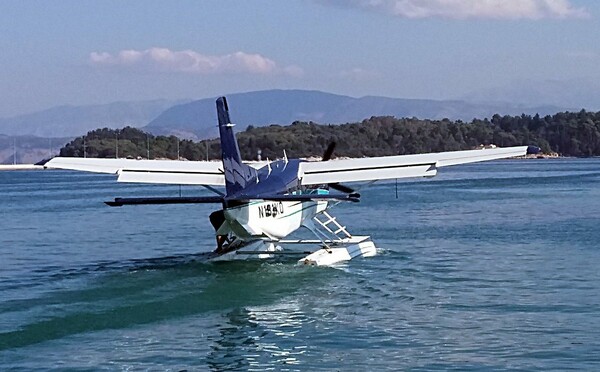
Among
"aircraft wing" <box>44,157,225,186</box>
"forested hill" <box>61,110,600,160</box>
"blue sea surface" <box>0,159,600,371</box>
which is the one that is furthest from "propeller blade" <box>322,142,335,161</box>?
"forested hill" <box>61,110,600,160</box>

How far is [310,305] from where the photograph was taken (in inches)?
720

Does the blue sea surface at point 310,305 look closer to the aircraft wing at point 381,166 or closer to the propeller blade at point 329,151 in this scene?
the aircraft wing at point 381,166

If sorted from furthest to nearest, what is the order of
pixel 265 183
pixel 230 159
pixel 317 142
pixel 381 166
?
pixel 317 142 → pixel 381 166 → pixel 265 183 → pixel 230 159

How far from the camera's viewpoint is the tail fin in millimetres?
21828

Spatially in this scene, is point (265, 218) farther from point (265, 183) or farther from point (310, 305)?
point (310, 305)

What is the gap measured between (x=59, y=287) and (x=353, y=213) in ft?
79.4

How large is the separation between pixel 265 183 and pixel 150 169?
3.53 metres

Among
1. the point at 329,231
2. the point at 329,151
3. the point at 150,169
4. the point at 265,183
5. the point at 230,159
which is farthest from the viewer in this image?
the point at 329,151

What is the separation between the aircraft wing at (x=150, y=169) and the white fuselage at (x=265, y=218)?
224cm

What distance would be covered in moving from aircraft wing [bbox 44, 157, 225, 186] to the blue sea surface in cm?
193

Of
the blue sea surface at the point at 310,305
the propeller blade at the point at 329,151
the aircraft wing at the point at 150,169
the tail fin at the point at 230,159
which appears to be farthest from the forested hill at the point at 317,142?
the tail fin at the point at 230,159

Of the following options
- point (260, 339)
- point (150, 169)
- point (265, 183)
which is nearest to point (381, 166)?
point (265, 183)

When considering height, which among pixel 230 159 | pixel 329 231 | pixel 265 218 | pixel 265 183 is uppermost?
pixel 230 159

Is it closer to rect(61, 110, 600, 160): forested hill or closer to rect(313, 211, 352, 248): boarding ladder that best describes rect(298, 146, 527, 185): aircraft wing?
rect(313, 211, 352, 248): boarding ladder
